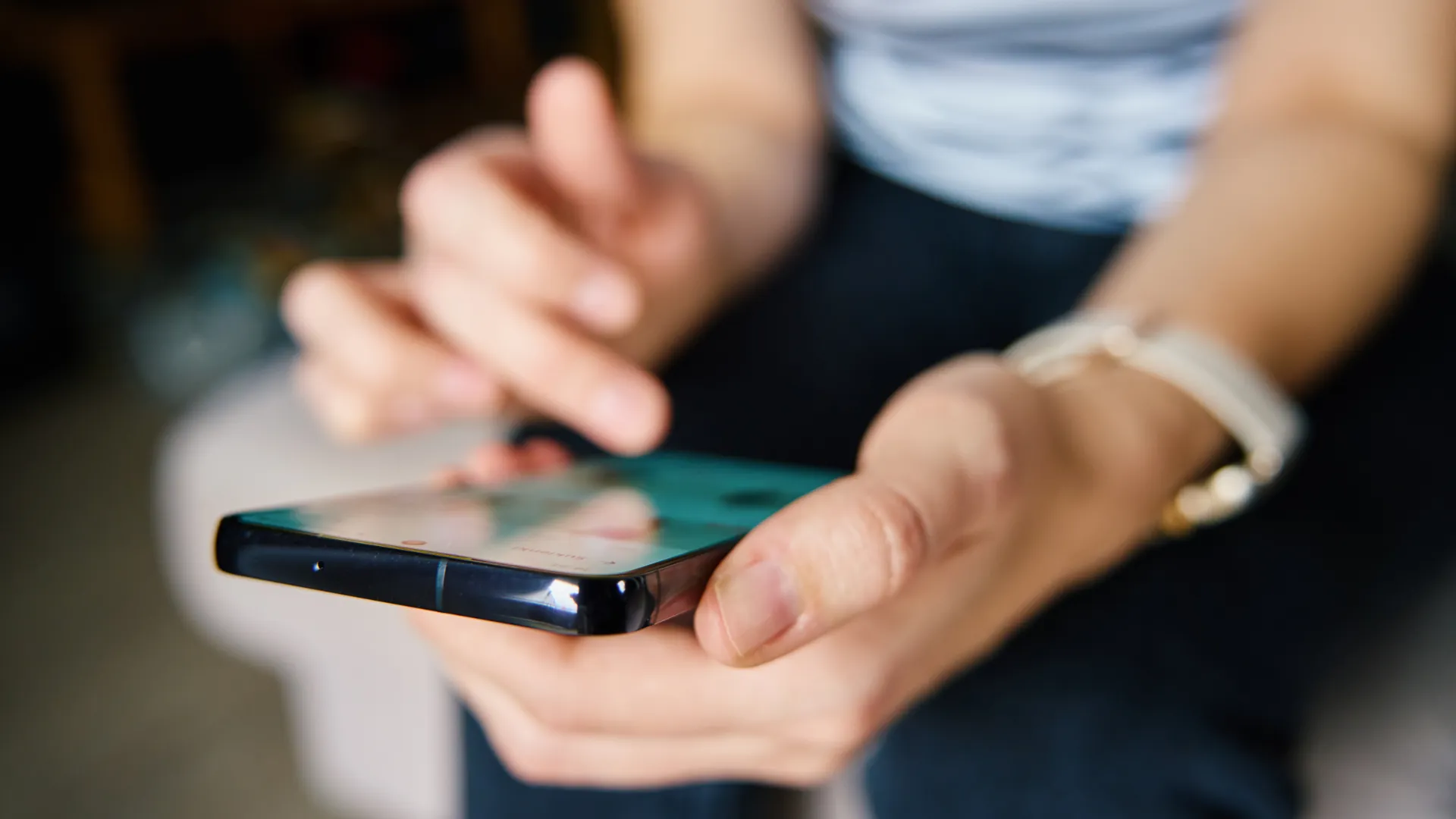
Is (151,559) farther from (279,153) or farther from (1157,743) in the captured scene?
(279,153)

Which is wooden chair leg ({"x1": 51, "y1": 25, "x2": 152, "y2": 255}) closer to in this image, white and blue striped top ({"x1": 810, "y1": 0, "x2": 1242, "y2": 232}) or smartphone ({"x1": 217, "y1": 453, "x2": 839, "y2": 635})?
white and blue striped top ({"x1": 810, "y1": 0, "x2": 1242, "y2": 232})

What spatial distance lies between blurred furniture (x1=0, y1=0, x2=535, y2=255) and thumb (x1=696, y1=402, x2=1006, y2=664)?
2092 millimetres

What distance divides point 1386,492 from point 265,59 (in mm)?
2402

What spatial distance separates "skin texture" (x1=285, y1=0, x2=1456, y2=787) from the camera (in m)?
0.29

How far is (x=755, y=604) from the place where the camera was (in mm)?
237

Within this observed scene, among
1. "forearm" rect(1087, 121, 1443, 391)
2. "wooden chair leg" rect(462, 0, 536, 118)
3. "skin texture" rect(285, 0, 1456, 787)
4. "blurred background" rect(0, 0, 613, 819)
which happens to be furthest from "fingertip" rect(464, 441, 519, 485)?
"wooden chair leg" rect(462, 0, 536, 118)

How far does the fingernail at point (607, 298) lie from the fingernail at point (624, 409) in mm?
31

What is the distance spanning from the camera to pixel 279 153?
237 centimetres

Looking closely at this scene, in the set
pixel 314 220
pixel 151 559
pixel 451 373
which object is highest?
pixel 451 373

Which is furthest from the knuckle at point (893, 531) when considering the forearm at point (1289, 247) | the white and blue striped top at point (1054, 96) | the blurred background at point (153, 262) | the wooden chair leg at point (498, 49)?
the wooden chair leg at point (498, 49)

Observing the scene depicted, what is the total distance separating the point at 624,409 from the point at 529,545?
0.43 ft

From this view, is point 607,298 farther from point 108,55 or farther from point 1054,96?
point 108,55

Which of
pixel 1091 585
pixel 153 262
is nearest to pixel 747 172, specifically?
pixel 1091 585

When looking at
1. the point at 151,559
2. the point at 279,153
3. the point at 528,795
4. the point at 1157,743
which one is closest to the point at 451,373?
the point at 528,795
